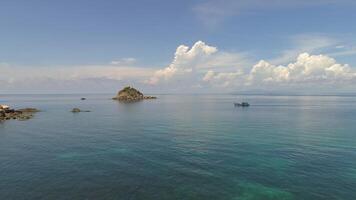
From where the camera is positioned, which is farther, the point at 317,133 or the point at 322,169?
the point at 317,133

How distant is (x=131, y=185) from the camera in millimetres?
39719

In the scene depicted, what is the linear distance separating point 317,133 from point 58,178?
7448 cm

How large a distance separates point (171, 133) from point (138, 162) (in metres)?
32.6

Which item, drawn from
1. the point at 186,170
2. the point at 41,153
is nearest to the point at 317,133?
the point at 186,170

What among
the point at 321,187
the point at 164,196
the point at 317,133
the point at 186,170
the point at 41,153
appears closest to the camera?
the point at 164,196

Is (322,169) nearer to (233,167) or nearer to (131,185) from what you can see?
(233,167)

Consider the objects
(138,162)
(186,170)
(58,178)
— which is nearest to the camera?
(58,178)

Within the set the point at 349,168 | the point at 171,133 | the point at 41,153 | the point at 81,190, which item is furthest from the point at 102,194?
the point at 171,133

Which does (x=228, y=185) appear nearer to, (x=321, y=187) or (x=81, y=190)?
(x=321, y=187)

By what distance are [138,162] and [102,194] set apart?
1534cm

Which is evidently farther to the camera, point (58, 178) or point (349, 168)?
point (349, 168)

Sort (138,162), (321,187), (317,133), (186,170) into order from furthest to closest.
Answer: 1. (317,133)
2. (138,162)
3. (186,170)
4. (321,187)

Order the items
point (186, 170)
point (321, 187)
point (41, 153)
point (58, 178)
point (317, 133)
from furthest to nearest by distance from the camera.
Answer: point (317, 133), point (41, 153), point (186, 170), point (58, 178), point (321, 187)

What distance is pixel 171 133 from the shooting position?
274 feet
